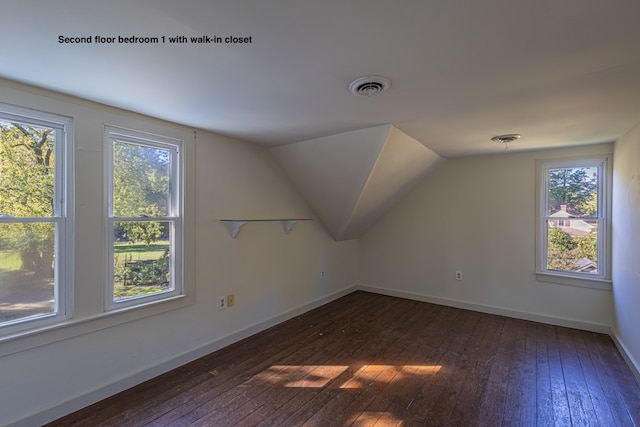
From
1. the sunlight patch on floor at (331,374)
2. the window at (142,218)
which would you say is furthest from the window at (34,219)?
the sunlight patch on floor at (331,374)

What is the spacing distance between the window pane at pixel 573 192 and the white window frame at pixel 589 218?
1.5 inches

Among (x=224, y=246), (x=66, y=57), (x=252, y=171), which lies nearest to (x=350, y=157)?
(x=252, y=171)

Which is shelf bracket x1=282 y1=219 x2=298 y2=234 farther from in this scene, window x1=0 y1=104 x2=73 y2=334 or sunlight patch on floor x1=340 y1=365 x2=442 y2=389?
window x1=0 y1=104 x2=73 y2=334

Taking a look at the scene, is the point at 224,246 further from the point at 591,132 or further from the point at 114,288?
the point at 591,132

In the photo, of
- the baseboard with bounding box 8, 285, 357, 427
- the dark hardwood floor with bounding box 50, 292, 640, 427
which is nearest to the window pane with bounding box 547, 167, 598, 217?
the dark hardwood floor with bounding box 50, 292, 640, 427

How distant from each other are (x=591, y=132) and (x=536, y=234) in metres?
1.30

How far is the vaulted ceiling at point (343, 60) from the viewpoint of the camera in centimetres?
107

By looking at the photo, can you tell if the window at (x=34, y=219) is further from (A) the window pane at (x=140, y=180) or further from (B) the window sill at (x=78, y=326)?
(A) the window pane at (x=140, y=180)

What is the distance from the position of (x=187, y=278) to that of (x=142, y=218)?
0.64 m

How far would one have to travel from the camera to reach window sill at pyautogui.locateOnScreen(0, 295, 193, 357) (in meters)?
1.70

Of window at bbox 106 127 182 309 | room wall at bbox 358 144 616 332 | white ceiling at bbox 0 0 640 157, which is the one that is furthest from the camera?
room wall at bbox 358 144 616 332

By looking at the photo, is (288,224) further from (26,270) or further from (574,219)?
(574,219)

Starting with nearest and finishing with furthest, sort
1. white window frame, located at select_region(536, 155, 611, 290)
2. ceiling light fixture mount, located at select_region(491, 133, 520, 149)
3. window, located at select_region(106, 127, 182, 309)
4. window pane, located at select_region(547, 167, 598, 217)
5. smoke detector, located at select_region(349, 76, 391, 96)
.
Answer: smoke detector, located at select_region(349, 76, 391, 96), window, located at select_region(106, 127, 182, 309), ceiling light fixture mount, located at select_region(491, 133, 520, 149), white window frame, located at select_region(536, 155, 611, 290), window pane, located at select_region(547, 167, 598, 217)

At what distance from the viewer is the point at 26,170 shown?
178cm
